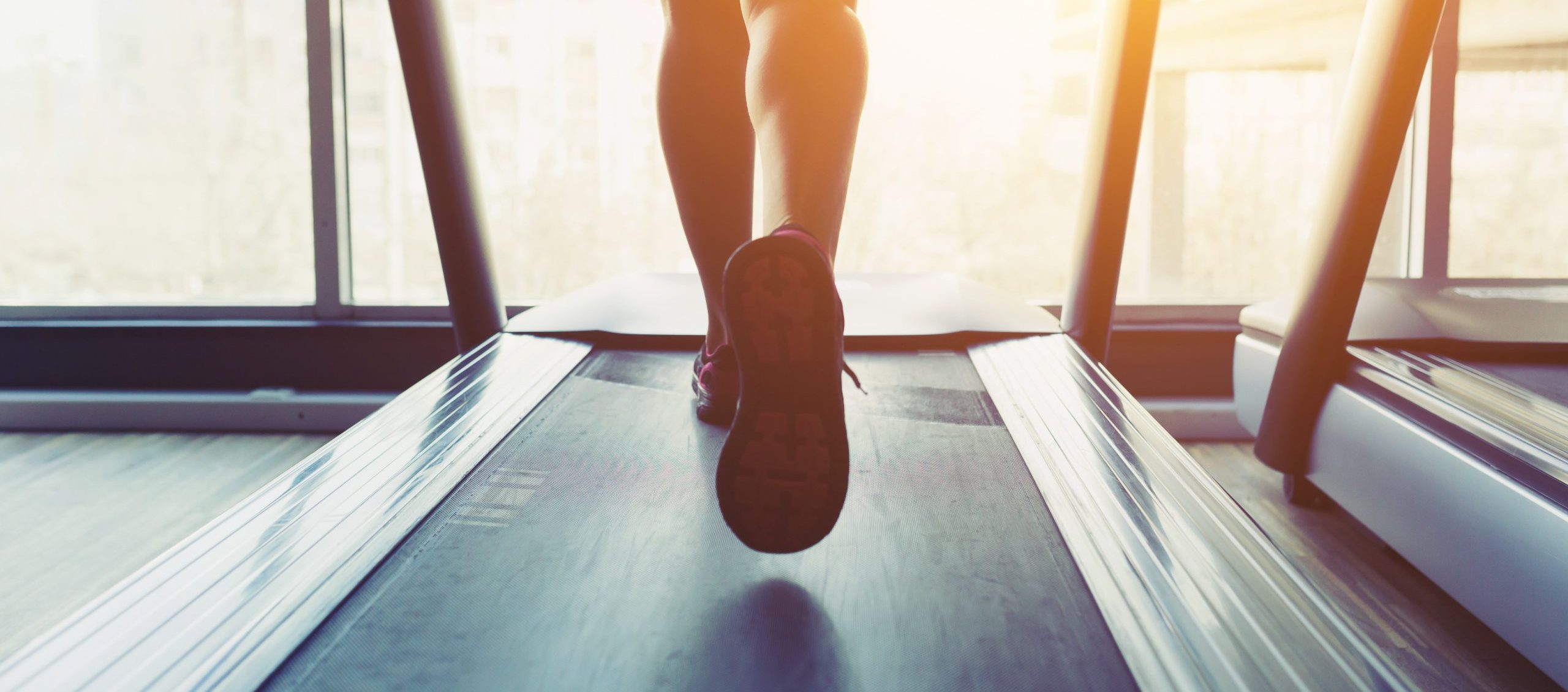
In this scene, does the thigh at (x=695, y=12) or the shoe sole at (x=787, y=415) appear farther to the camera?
the thigh at (x=695, y=12)

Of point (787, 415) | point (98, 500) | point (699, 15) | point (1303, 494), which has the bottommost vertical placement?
point (98, 500)

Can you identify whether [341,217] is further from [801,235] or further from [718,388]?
[801,235]

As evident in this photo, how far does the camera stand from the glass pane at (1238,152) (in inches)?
83.7

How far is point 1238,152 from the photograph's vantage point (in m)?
2.14

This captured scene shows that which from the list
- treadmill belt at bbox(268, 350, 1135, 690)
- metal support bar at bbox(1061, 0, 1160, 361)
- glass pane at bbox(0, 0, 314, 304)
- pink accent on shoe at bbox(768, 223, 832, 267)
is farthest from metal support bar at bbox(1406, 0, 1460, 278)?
glass pane at bbox(0, 0, 314, 304)

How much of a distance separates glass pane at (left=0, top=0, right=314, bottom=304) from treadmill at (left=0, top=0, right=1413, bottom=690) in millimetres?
1203

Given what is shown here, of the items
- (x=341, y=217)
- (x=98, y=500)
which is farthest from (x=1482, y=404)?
(x=341, y=217)

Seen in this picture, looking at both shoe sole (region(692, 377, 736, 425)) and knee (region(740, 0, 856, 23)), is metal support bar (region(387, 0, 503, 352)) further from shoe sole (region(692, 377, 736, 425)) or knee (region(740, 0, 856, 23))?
knee (region(740, 0, 856, 23))

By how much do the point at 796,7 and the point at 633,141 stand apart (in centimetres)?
148

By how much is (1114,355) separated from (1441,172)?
0.89 metres

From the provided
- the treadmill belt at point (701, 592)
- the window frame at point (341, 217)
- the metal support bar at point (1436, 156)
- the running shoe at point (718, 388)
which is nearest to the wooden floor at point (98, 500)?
the window frame at point (341, 217)

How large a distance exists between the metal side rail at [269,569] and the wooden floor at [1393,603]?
761 mm

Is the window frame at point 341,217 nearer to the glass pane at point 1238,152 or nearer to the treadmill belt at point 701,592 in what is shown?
the glass pane at point 1238,152

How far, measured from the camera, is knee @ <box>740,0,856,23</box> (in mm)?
746
